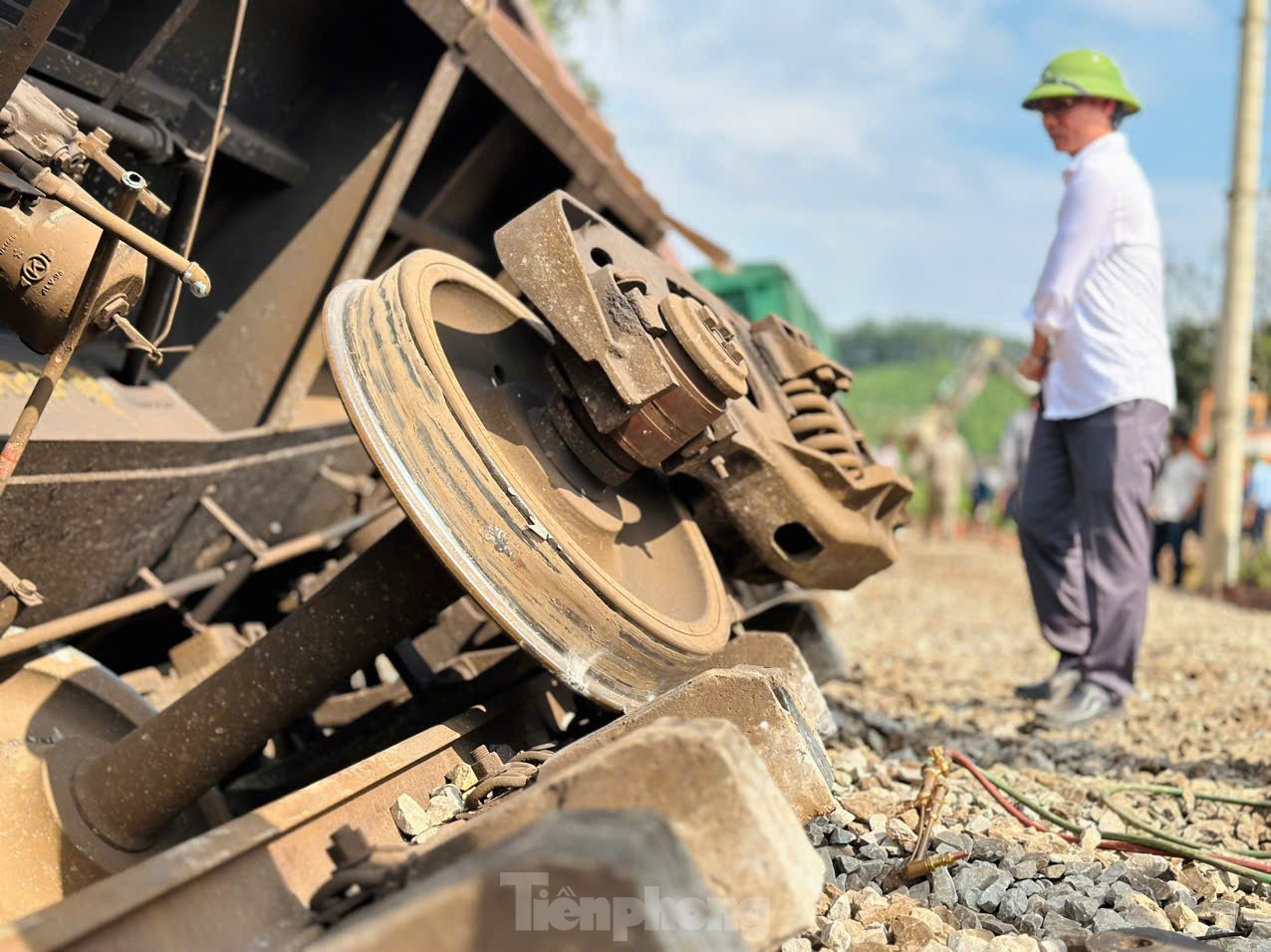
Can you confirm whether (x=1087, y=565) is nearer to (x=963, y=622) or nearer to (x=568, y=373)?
(x=568, y=373)

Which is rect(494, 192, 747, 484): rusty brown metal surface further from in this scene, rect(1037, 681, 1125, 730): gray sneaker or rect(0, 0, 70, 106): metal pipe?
rect(1037, 681, 1125, 730): gray sneaker

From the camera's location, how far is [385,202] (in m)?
3.99

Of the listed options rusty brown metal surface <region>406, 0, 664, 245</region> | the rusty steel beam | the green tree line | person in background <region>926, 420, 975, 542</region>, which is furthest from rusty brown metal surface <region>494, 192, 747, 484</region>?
the green tree line

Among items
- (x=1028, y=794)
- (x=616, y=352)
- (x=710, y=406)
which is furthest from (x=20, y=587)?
(x=1028, y=794)

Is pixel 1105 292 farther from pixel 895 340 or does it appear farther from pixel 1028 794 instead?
pixel 895 340

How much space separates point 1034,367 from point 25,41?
138 inches

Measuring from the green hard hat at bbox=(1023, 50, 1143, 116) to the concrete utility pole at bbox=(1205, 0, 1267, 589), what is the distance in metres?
8.31

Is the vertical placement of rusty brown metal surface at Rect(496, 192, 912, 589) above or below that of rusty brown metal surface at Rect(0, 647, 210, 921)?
above

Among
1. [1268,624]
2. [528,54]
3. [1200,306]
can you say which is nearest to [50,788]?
[528,54]

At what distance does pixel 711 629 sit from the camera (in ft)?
9.42

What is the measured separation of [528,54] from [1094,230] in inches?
108

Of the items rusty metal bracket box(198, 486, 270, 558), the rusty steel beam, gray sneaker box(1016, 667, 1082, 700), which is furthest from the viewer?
gray sneaker box(1016, 667, 1082, 700)

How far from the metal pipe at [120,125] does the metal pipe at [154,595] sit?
1.22 meters

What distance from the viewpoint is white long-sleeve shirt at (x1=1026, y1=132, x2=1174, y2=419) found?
164 inches
